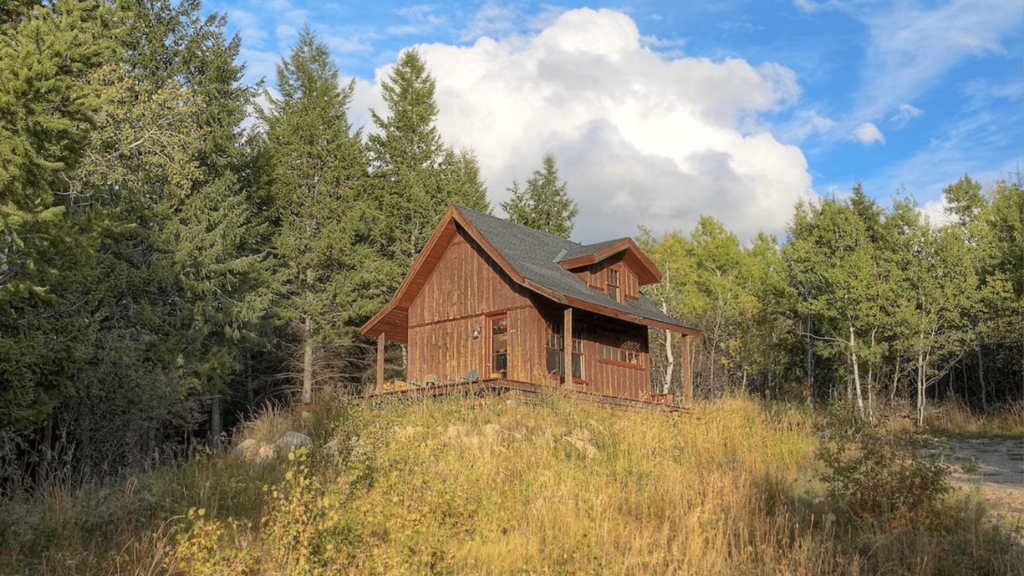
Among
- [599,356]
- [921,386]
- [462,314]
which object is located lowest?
[921,386]

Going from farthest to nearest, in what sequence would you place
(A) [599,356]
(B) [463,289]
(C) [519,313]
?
(A) [599,356]
(B) [463,289]
(C) [519,313]

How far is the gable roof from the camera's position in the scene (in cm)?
1912

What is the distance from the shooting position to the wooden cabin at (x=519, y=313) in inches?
775

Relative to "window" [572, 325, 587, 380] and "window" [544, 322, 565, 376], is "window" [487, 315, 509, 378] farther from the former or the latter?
"window" [572, 325, 587, 380]

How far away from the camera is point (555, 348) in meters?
20.1

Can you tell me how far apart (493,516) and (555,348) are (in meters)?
12.6

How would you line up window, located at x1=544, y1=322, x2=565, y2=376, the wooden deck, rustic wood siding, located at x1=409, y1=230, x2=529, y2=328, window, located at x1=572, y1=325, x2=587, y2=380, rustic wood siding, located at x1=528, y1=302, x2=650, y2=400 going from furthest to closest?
window, located at x1=572, y1=325, x2=587, y2=380
rustic wood siding, located at x1=409, y1=230, x2=529, y2=328
rustic wood siding, located at x1=528, y1=302, x2=650, y2=400
window, located at x1=544, y1=322, x2=565, y2=376
the wooden deck

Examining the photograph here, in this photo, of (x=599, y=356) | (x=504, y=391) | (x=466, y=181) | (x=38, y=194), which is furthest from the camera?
(x=466, y=181)

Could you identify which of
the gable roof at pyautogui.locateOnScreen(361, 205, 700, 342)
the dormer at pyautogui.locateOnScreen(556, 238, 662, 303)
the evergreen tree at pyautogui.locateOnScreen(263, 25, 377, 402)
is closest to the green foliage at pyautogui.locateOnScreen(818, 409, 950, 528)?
the gable roof at pyautogui.locateOnScreen(361, 205, 700, 342)

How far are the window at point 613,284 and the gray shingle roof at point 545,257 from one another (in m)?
0.45

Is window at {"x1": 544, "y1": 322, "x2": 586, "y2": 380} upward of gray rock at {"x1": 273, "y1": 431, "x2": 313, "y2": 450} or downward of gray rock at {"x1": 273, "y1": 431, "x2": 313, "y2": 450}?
upward

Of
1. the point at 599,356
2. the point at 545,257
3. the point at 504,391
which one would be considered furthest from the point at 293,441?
the point at 545,257

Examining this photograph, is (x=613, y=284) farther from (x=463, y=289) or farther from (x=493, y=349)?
(x=463, y=289)

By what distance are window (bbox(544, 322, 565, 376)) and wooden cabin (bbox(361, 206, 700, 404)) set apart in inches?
1.1
